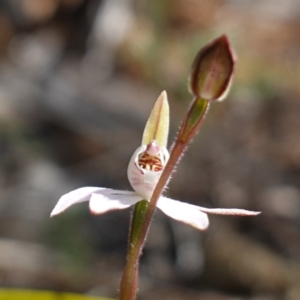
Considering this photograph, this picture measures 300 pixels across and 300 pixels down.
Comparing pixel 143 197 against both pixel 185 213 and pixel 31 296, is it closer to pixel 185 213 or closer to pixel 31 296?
pixel 185 213

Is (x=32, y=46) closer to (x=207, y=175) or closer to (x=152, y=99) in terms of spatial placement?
(x=152, y=99)

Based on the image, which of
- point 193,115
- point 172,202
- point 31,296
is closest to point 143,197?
point 172,202

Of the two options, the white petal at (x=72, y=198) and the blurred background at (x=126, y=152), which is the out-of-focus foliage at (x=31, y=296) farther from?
the blurred background at (x=126, y=152)

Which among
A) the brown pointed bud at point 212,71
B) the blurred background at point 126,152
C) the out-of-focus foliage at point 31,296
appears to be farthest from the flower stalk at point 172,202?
the blurred background at point 126,152

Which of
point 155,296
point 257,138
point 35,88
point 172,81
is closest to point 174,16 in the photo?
point 172,81

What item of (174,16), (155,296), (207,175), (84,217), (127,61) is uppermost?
(174,16)

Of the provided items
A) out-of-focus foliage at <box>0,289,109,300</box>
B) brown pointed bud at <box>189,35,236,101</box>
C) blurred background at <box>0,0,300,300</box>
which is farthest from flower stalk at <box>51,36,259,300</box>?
blurred background at <box>0,0,300,300</box>
